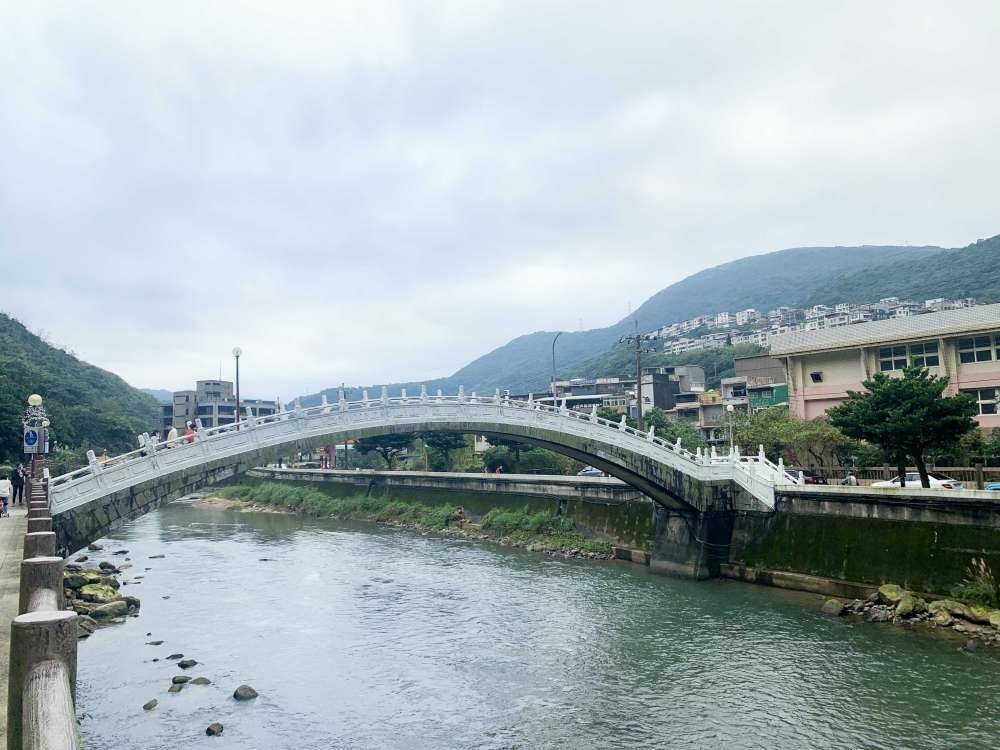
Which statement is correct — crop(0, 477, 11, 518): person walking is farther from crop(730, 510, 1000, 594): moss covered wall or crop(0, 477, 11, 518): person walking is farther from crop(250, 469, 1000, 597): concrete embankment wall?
crop(730, 510, 1000, 594): moss covered wall

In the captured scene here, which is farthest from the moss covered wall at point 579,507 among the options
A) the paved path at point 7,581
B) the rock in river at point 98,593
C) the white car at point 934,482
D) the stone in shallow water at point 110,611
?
the paved path at point 7,581

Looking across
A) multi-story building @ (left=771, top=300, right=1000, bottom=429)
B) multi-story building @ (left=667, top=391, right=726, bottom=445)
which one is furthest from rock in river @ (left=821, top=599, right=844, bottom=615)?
multi-story building @ (left=667, top=391, right=726, bottom=445)

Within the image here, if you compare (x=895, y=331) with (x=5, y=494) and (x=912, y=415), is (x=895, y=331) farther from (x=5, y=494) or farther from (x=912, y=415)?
(x=5, y=494)

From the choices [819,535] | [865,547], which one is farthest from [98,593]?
[865,547]

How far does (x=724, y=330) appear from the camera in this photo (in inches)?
6713

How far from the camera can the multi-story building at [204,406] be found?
3585 inches

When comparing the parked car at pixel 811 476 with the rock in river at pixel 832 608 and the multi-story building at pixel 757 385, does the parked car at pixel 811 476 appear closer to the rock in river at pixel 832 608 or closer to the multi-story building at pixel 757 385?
the rock in river at pixel 832 608

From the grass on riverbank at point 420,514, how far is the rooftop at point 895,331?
17.1m

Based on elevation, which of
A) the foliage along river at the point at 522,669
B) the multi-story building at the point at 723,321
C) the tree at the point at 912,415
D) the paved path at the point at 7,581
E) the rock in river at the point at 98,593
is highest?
the multi-story building at the point at 723,321

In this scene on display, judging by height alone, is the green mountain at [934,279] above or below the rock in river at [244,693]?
above

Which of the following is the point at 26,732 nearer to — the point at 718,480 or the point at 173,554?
the point at 718,480

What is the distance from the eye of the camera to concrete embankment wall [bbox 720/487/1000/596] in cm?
1964

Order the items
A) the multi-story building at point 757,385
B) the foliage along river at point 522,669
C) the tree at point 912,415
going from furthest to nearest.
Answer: the multi-story building at point 757,385, the tree at point 912,415, the foliage along river at point 522,669

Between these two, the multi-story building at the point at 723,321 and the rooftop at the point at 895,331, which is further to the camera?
the multi-story building at the point at 723,321
